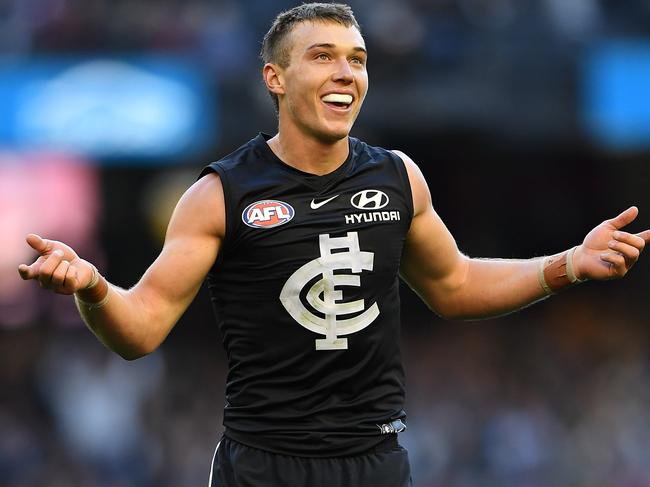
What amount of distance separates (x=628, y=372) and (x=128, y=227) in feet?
24.2

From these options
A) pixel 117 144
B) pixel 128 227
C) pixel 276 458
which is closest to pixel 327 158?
pixel 276 458

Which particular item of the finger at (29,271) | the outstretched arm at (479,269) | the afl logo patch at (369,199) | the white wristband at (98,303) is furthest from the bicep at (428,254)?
the finger at (29,271)

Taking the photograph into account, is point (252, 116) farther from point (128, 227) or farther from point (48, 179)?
point (128, 227)

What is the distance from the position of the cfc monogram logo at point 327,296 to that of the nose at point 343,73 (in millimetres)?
608

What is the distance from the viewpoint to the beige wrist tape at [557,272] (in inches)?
217

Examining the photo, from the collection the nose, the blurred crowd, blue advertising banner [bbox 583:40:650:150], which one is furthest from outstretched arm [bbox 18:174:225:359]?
blue advertising banner [bbox 583:40:650:150]

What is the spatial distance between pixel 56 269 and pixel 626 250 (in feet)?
6.97

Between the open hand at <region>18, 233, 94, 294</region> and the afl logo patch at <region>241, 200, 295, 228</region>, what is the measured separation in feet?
2.25

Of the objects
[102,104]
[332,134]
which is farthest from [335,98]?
[102,104]

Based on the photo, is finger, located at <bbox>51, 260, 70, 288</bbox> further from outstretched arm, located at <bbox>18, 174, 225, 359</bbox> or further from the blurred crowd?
the blurred crowd

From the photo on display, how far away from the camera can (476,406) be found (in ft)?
53.7

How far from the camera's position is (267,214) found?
5180mm

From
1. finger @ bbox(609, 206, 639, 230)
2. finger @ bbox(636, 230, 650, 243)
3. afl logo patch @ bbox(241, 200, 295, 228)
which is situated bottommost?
finger @ bbox(636, 230, 650, 243)

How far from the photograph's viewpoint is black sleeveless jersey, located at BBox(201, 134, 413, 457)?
5137 millimetres
